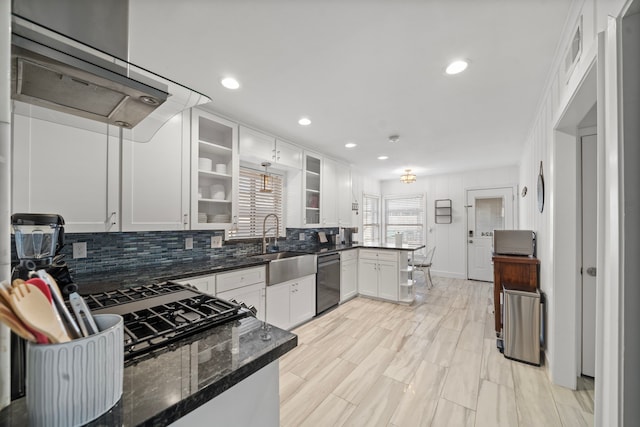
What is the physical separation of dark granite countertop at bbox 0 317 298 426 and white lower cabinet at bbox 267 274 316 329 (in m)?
1.91

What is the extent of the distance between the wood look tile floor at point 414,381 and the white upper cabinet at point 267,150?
2.18m

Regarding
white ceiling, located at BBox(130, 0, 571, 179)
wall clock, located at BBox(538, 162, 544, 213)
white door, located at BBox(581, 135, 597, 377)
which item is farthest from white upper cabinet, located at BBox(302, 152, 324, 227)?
white door, located at BBox(581, 135, 597, 377)

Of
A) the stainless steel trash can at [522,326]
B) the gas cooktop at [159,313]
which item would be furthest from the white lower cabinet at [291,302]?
the stainless steel trash can at [522,326]

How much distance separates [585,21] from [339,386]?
2.76 m

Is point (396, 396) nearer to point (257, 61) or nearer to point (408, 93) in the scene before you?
point (408, 93)

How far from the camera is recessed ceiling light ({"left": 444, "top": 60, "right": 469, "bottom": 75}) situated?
6.08 ft

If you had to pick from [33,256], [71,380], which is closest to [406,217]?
[33,256]

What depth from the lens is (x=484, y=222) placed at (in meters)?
5.62

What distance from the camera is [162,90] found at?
3.17 feet

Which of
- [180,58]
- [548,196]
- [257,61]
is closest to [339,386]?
[548,196]

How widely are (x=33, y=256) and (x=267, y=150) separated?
8.49 feet

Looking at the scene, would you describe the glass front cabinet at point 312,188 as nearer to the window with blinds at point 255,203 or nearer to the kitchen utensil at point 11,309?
the window with blinds at point 255,203

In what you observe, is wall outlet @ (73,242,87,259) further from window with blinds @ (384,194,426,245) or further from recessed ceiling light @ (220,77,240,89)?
window with blinds @ (384,194,426,245)

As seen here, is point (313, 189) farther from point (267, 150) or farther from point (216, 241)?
point (216, 241)
